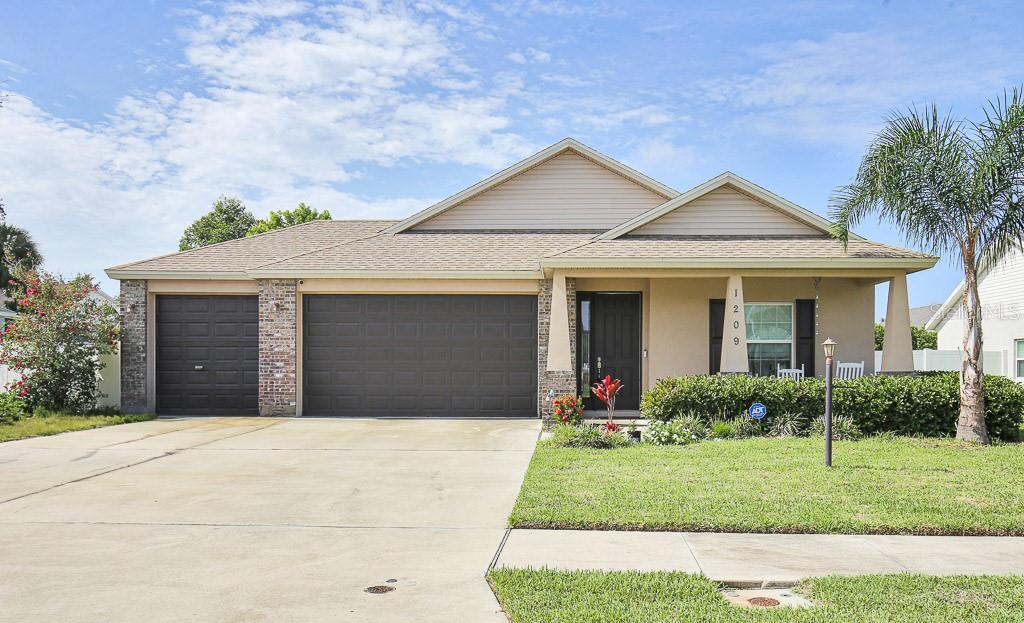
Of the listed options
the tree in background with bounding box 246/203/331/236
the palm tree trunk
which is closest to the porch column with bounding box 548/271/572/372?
the palm tree trunk

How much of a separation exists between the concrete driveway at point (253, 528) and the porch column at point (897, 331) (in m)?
6.40

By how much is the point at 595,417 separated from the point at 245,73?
1013 cm

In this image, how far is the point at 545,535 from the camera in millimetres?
6336

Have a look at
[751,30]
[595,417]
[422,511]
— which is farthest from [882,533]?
[751,30]

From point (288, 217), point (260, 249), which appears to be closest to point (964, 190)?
point (260, 249)

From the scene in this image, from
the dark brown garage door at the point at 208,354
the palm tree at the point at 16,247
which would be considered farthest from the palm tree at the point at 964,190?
the palm tree at the point at 16,247

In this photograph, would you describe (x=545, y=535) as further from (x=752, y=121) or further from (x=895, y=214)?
(x=752, y=121)

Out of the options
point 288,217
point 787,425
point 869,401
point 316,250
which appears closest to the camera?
point 869,401

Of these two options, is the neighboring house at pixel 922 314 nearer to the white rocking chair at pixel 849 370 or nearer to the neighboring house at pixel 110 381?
the white rocking chair at pixel 849 370

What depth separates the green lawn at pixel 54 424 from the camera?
42.1 feet

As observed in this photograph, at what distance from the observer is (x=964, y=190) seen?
1111 cm

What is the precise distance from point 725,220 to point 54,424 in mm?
12866

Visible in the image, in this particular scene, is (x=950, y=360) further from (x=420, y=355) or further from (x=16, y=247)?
(x=16, y=247)

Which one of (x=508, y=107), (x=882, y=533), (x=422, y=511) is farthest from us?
(x=508, y=107)
